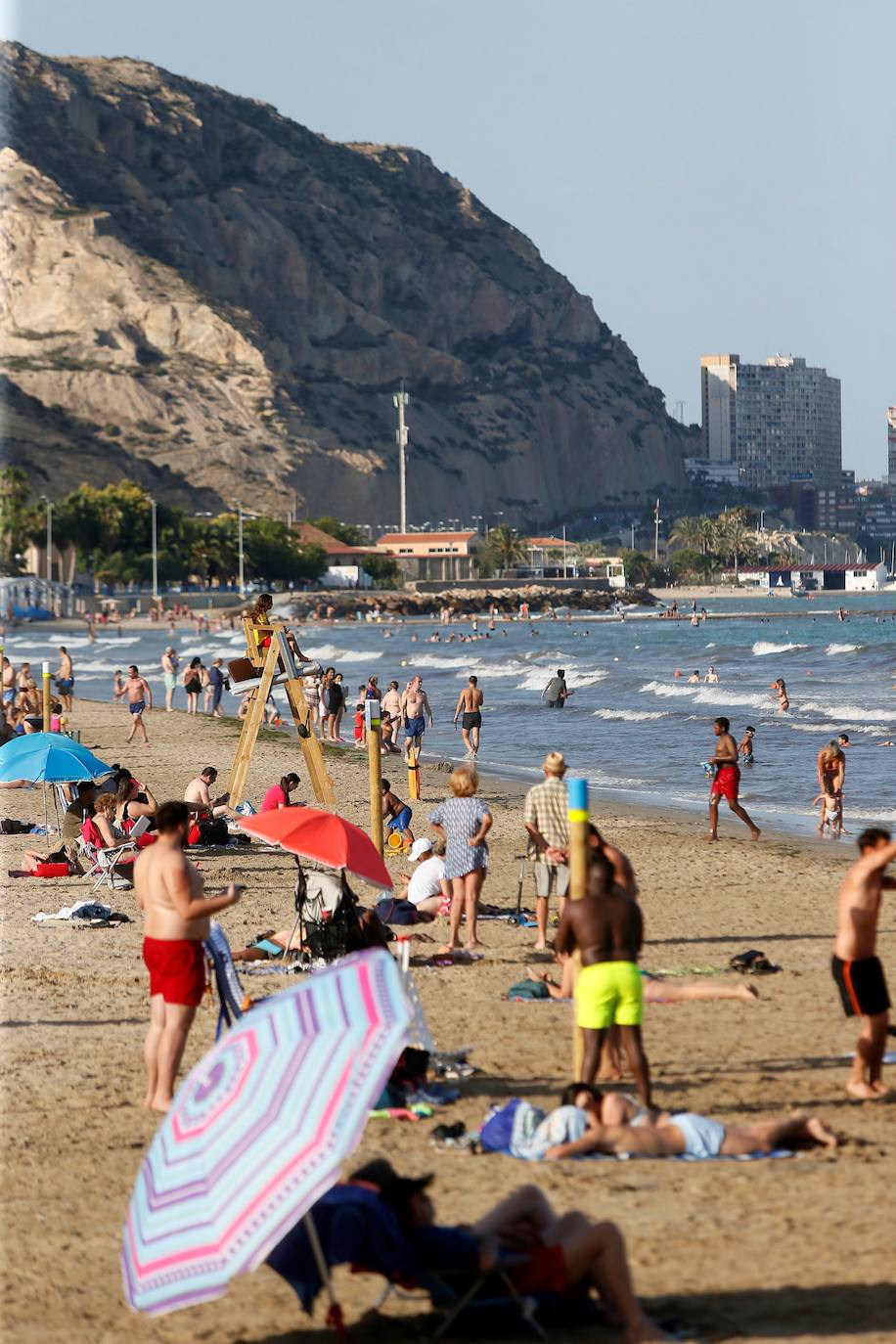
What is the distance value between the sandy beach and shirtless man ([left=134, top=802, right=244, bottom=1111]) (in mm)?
330

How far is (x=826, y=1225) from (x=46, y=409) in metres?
179

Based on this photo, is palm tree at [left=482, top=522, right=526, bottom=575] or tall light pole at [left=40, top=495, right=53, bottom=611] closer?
tall light pole at [left=40, top=495, right=53, bottom=611]

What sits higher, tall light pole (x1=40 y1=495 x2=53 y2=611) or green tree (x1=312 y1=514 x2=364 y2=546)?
green tree (x1=312 y1=514 x2=364 y2=546)

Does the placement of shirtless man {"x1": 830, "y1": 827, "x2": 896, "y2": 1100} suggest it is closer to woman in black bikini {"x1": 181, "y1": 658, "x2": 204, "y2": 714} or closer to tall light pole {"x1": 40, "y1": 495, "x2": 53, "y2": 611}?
woman in black bikini {"x1": 181, "y1": 658, "x2": 204, "y2": 714}

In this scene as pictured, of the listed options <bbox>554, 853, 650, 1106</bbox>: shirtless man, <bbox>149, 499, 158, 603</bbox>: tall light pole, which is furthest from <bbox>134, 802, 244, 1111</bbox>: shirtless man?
<bbox>149, 499, 158, 603</bbox>: tall light pole

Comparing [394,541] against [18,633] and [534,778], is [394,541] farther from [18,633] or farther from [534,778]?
[534,778]

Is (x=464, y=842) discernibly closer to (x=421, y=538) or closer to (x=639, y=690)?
(x=639, y=690)

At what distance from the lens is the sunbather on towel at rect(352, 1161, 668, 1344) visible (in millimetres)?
5266

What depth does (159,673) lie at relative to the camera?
58.0 metres

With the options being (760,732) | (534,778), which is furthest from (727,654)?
(534,778)

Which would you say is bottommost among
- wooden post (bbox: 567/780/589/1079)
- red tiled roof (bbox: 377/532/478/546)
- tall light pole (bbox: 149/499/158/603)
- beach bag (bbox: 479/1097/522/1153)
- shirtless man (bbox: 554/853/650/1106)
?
beach bag (bbox: 479/1097/522/1153)

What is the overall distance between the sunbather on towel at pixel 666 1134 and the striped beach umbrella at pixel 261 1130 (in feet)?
8.33

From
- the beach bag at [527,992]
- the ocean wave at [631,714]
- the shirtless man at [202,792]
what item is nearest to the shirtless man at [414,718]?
the shirtless man at [202,792]

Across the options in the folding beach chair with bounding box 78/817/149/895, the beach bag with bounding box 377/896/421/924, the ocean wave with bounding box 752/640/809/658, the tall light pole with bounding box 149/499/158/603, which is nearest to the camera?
the beach bag with bounding box 377/896/421/924
